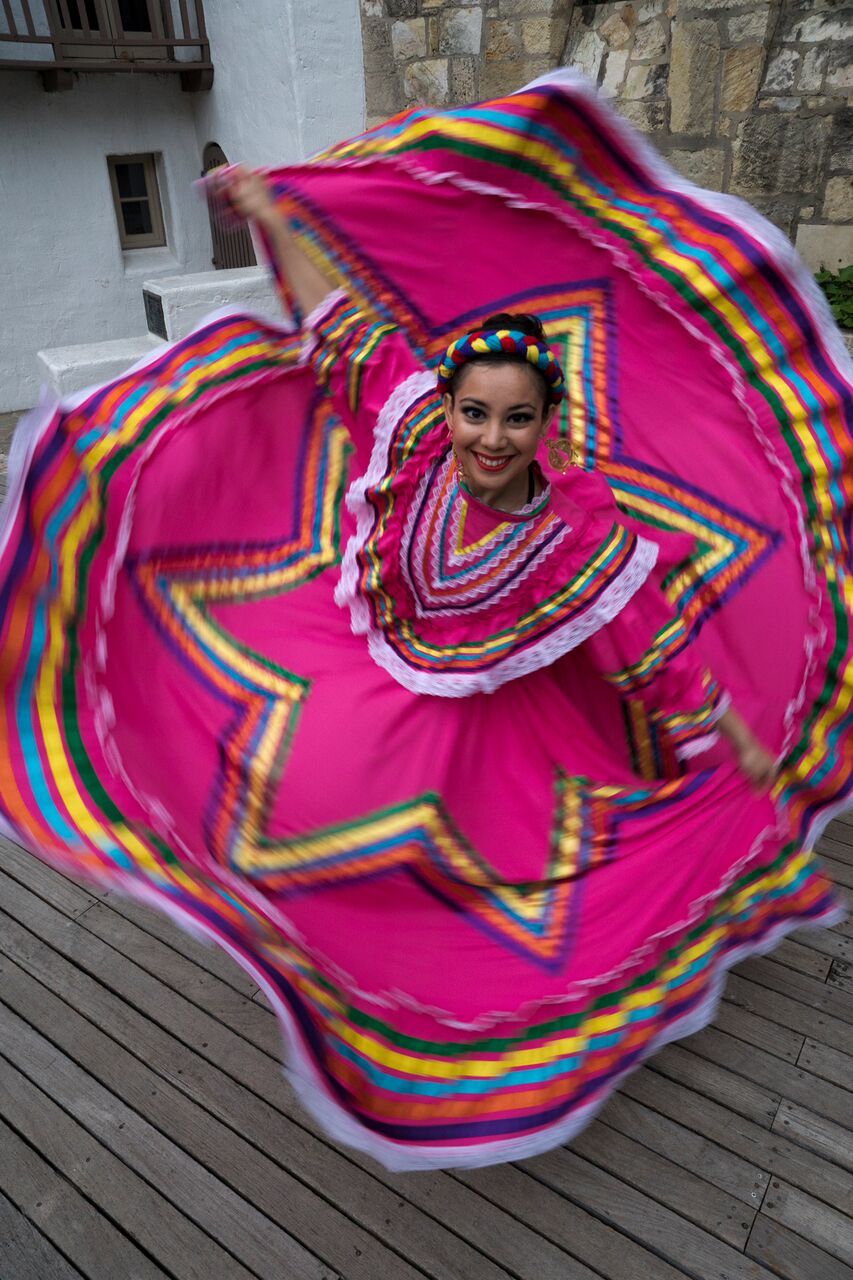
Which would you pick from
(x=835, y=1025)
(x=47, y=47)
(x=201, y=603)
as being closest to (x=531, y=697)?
(x=201, y=603)

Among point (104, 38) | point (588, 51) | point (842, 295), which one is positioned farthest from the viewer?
point (104, 38)

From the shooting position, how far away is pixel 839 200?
3783mm

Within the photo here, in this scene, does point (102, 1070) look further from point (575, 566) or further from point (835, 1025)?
point (835, 1025)

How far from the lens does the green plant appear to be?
373 centimetres

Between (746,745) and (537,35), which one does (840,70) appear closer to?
(537,35)

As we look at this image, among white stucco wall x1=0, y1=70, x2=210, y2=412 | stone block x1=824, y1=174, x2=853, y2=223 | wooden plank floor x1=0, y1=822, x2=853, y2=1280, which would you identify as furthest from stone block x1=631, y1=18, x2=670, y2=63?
white stucco wall x1=0, y1=70, x2=210, y2=412

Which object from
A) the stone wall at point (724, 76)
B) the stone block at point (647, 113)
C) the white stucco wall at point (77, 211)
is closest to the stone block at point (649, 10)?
the stone wall at point (724, 76)

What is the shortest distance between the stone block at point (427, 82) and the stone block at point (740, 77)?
5.13 ft

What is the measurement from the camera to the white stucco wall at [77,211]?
21.5 ft

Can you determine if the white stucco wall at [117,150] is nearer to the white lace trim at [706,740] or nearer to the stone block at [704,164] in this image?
the stone block at [704,164]

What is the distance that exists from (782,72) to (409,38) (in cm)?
208

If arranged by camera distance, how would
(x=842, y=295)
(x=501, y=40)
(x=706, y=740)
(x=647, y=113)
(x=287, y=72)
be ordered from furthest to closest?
(x=287, y=72) → (x=501, y=40) → (x=647, y=113) → (x=842, y=295) → (x=706, y=740)

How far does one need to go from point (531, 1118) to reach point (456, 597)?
2.78 ft

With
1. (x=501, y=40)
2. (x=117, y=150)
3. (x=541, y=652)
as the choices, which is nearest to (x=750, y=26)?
(x=501, y=40)
